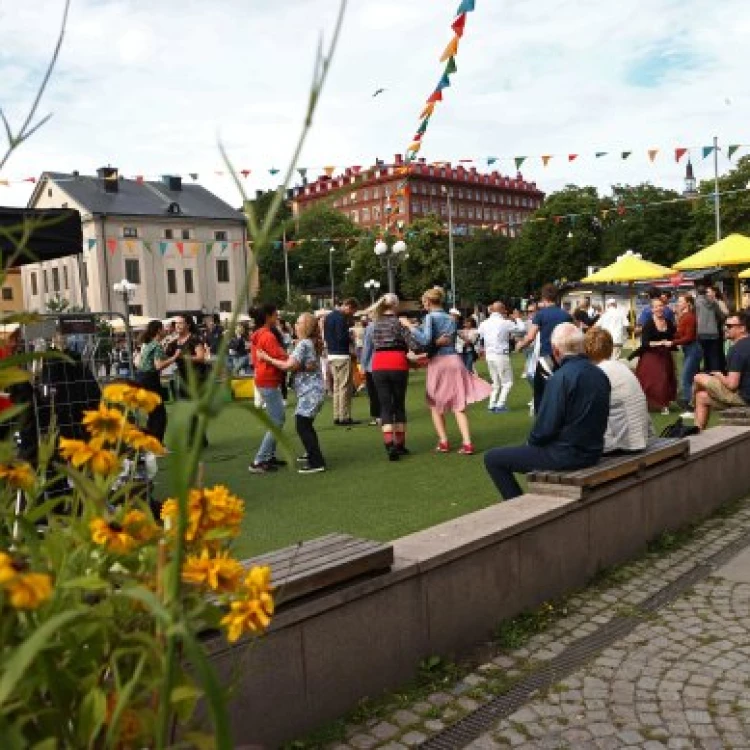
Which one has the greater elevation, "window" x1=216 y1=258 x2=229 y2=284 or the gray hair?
"window" x1=216 y1=258 x2=229 y2=284

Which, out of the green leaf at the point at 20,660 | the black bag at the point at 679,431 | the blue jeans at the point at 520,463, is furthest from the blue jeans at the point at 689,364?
the green leaf at the point at 20,660

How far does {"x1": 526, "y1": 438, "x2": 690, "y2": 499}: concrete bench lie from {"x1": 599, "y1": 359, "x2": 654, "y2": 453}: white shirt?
10cm

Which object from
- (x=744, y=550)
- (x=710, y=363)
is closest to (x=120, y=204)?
(x=710, y=363)

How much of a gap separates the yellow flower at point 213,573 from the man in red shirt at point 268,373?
22.4ft

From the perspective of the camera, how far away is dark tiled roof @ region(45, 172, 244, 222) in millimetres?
65875

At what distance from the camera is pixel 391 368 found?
8977 mm

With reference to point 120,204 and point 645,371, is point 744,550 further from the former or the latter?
point 120,204

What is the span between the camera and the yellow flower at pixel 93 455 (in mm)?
1626

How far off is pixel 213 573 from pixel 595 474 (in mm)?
3794

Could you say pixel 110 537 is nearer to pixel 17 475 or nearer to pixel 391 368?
pixel 17 475

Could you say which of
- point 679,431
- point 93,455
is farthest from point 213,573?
point 679,431

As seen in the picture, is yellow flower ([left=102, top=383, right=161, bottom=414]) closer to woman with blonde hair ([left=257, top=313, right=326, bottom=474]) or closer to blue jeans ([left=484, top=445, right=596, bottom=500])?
blue jeans ([left=484, top=445, right=596, bottom=500])

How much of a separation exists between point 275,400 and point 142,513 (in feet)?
22.7

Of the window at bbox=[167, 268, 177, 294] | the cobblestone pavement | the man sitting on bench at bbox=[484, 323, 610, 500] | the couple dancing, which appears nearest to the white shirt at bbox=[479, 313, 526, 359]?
the couple dancing
